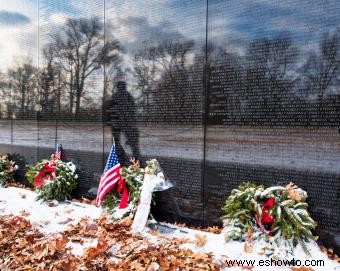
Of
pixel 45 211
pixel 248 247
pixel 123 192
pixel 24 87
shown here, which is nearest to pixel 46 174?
pixel 45 211

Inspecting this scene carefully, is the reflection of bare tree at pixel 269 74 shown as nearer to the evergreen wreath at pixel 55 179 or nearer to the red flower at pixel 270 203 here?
the red flower at pixel 270 203

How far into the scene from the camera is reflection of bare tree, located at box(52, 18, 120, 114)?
762cm

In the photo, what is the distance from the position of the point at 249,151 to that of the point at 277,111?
68 cm

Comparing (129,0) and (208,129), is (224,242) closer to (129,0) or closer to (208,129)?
(208,129)

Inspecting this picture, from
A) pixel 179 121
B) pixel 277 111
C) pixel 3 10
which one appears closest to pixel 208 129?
pixel 179 121

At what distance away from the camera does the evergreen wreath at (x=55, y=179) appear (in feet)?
24.9

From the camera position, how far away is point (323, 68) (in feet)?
15.9

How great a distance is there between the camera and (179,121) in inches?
247

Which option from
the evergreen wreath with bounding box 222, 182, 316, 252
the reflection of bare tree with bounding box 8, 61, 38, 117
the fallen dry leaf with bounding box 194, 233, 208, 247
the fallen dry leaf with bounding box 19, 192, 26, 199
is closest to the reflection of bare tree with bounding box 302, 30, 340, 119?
the evergreen wreath with bounding box 222, 182, 316, 252

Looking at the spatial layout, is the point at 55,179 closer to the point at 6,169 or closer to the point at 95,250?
the point at 6,169

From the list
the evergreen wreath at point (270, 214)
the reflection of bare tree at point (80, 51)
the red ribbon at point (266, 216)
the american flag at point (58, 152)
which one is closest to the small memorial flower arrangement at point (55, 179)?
the american flag at point (58, 152)

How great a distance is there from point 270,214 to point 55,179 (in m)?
4.41

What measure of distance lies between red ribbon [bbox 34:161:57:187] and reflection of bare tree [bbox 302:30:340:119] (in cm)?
503

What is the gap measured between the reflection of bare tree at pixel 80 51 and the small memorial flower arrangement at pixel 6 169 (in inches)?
99.5
